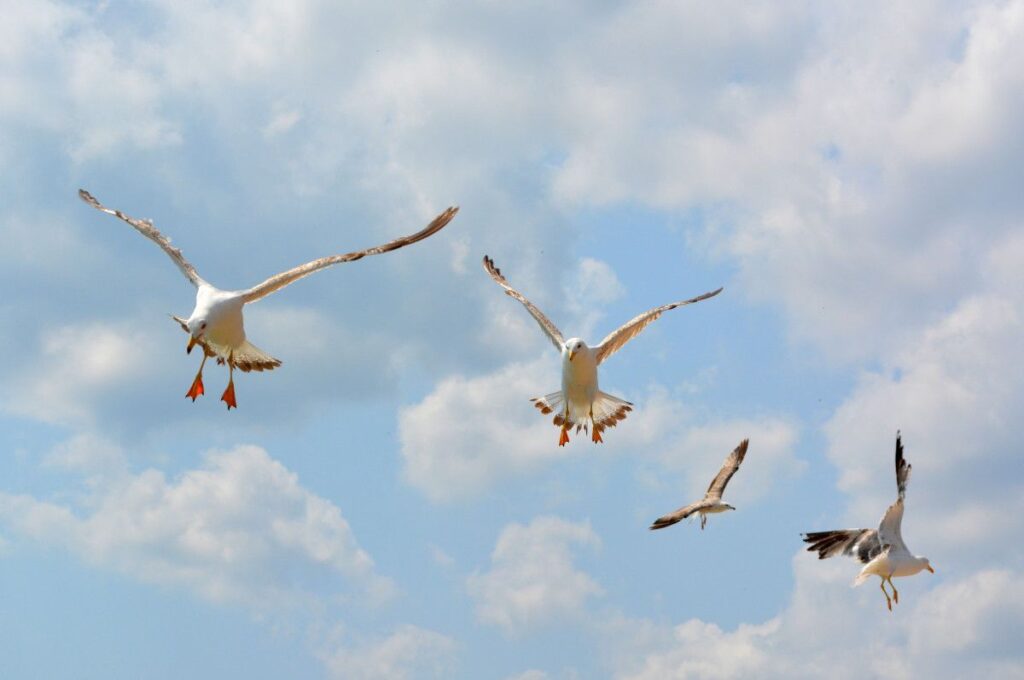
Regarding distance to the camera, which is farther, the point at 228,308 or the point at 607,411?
the point at 607,411

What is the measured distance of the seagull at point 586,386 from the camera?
3462cm

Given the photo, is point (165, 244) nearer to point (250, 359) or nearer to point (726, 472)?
point (250, 359)

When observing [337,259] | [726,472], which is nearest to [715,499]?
[726,472]

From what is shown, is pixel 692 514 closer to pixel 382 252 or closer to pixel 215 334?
pixel 382 252

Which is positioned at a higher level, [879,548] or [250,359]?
[250,359]

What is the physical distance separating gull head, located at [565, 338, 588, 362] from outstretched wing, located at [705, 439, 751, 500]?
184 inches

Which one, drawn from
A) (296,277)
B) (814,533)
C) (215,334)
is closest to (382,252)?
(296,277)

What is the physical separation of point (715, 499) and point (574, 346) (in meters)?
5.39

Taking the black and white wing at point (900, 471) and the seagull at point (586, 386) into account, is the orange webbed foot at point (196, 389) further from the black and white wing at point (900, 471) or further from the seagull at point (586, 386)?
the black and white wing at point (900, 471)

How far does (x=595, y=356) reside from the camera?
114ft

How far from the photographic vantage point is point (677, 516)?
94.9 feet

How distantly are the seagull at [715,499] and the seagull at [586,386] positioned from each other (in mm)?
3840

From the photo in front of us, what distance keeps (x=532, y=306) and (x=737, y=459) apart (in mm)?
6987

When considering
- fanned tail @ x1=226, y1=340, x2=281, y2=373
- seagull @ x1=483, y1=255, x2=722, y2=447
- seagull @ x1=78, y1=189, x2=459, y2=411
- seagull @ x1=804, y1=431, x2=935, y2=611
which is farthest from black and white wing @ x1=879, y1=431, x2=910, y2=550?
fanned tail @ x1=226, y1=340, x2=281, y2=373
